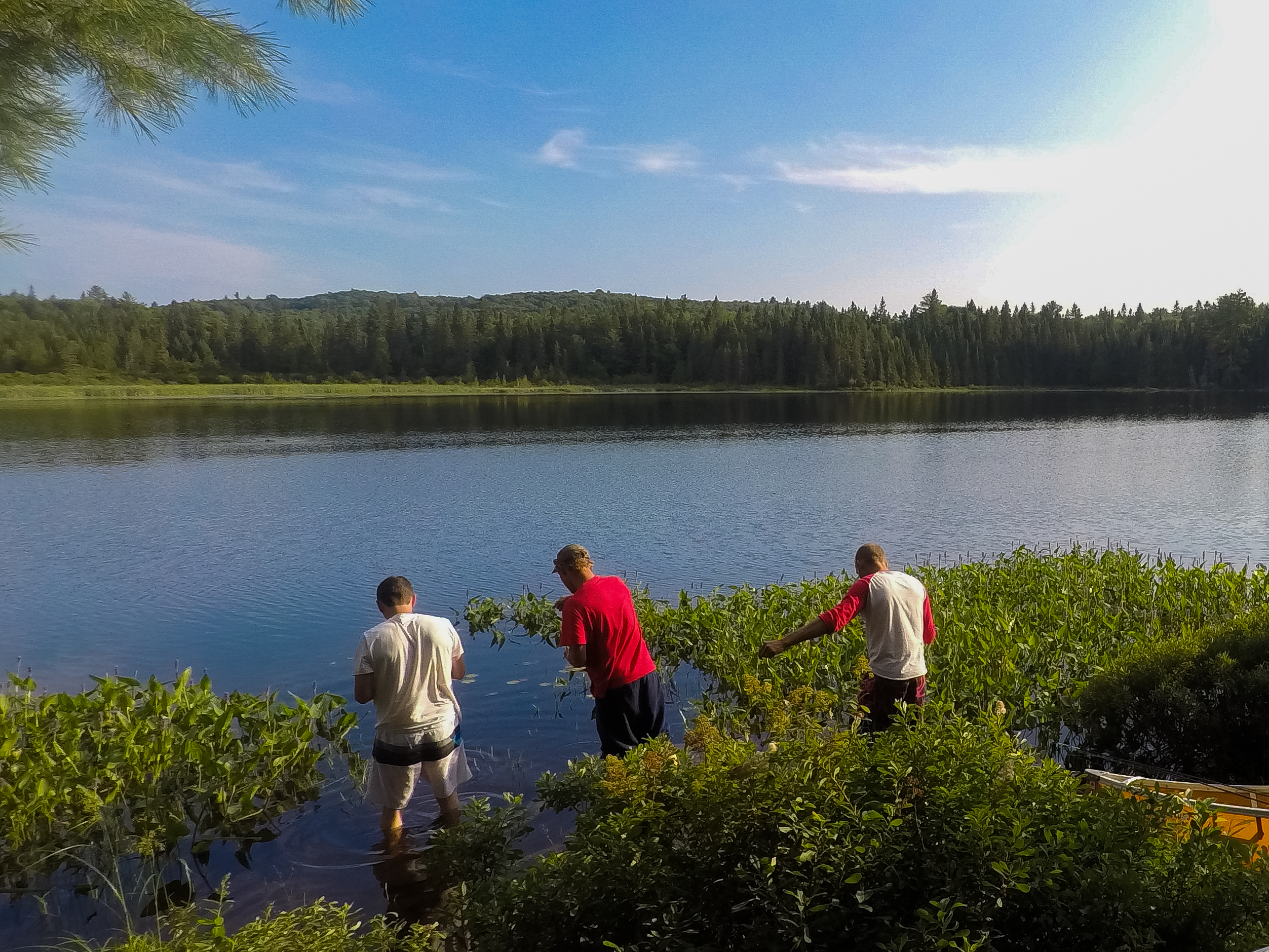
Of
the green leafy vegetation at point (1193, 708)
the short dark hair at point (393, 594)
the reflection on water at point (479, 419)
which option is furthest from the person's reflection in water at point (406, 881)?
the reflection on water at point (479, 419)

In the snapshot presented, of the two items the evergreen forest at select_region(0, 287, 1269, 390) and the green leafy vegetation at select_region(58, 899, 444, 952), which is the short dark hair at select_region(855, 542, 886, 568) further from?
the evergreen forest at select_region(0, 287, 1269, 390)

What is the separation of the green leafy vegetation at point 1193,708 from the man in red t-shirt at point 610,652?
396cm

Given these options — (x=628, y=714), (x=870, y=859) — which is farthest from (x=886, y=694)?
(x=870, y=859)

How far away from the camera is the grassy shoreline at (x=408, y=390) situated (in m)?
118

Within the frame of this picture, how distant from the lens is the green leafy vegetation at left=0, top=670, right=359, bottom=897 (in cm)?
698

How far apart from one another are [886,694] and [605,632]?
7.95 feet

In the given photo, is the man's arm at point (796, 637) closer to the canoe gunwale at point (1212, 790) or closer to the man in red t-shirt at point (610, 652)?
the man in red t-shirt at point (610, 652)

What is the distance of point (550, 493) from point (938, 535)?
561 inches

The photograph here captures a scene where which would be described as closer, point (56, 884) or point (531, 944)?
point (531, 944)

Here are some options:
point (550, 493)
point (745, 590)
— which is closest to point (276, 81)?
point (745, 590)

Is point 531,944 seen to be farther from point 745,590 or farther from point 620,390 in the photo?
Result: point 620,390

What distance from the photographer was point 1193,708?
7484 millimetres

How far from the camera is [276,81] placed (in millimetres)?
4891

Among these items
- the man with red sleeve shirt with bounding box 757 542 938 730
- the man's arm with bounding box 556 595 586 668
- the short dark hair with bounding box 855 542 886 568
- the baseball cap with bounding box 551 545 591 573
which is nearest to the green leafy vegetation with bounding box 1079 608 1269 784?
the man with red sleeve shirt with bounding box 757 542 938 730
